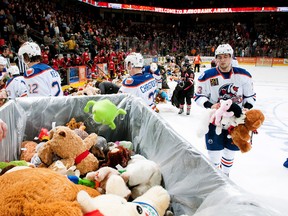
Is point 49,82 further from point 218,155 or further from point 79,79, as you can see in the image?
point 79,79

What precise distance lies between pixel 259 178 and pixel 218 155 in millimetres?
963

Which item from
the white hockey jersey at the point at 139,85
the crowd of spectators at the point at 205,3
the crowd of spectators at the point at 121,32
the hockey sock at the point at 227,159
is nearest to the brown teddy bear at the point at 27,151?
the white hockey jersey at the point at 139,85

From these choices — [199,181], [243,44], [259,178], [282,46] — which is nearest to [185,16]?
[243,44]

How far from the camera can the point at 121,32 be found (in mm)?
27141

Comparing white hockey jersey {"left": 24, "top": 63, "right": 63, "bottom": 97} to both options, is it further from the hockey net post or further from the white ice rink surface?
the hockey net post

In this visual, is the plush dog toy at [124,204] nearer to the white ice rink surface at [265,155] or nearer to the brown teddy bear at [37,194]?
the brown teddy bear at [37,194]

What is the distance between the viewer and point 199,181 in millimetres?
1262

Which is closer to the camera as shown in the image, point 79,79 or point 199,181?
point 199,181

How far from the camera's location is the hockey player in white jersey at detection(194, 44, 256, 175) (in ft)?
9.77

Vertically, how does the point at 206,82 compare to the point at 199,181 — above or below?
above

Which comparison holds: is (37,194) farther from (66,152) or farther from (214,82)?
(214,82)

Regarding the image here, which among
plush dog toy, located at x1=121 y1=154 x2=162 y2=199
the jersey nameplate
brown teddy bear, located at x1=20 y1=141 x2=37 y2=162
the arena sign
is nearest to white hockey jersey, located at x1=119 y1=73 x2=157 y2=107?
the jersey nameplate

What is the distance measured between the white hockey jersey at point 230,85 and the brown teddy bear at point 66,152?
1567 mm

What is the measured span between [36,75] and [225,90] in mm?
2251
